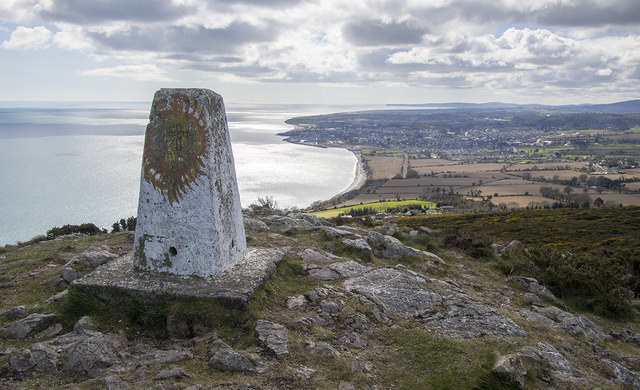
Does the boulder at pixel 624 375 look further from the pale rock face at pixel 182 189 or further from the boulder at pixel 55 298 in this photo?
the boulder at pixel 55 298

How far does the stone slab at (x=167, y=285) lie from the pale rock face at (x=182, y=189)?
19 centimetres

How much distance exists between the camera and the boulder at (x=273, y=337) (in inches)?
196

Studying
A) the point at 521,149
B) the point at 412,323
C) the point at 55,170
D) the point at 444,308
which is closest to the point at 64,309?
the point at 412,323

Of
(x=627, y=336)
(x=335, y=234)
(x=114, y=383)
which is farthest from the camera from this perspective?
(x=335, y=234)

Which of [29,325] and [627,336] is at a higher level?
[29,325]

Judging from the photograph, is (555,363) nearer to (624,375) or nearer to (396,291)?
(624,375)

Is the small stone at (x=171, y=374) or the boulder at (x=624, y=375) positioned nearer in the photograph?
the small stone at (x=171, y=374)

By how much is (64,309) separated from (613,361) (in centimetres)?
864

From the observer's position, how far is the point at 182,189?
6414mm

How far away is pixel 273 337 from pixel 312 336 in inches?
22.7

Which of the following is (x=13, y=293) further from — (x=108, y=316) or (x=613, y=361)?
(x=613, y=361)

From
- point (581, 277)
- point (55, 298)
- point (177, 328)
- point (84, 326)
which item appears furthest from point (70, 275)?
point (581, 277)

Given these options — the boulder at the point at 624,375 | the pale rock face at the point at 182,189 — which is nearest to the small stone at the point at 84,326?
the pale rock face at the point at 182,189

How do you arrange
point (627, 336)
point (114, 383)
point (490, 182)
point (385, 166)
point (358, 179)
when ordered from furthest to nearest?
1. point (385, 166)
2. point (358, 179)
3. point (490, 182)
4. point (627, 336)
5. point (114, 383)
